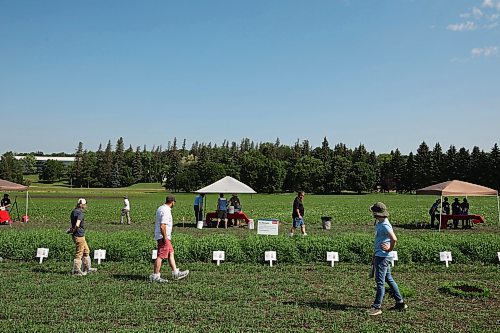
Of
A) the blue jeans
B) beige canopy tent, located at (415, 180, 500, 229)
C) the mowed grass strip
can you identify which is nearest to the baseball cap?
the blue jeans

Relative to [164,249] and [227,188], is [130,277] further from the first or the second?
[227,188]

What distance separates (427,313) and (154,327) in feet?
14.2

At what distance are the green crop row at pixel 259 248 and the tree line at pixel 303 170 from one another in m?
80.9

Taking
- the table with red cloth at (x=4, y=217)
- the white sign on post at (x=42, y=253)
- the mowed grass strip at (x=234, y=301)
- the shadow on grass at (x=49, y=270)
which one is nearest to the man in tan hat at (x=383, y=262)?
the mowed grass strip at (x=234, y=301)

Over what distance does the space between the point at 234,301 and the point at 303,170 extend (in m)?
99.0

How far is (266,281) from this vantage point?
375 inches

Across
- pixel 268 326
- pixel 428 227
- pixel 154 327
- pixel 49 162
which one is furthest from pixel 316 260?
pixel 49 162

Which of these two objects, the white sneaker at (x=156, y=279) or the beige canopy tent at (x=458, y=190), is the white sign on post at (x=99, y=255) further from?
the beige canopy tent at (x=458, y=190)

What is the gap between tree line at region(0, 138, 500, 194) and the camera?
91.6 metres

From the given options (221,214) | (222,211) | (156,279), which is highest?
(222,211)

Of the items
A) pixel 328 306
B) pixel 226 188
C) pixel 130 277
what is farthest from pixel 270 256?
pixel 226 188

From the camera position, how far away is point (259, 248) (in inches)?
465

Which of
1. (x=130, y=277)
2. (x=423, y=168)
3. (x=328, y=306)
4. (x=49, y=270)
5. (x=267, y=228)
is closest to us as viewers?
(x=328, y=306)

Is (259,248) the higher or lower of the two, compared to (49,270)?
higher
